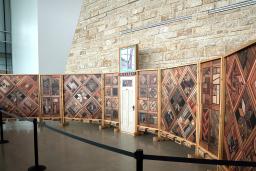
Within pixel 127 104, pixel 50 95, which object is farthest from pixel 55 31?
pixel 127 104

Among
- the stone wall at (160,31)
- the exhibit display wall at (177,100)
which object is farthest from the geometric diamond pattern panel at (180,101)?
the stone wall at (160,31)

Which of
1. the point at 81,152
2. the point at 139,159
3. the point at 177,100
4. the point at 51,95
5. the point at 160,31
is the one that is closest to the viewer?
the point at 139,159

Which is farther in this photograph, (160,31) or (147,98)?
(160,31)

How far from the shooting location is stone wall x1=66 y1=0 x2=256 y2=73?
19.7 ft

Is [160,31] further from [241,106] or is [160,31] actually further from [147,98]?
[241,106]

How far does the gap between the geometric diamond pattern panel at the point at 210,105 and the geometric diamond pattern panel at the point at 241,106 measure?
35 cm

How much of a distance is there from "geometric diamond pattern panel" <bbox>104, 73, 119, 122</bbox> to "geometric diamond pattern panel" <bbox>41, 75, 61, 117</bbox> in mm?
2147

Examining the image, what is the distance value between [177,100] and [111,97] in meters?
3.23

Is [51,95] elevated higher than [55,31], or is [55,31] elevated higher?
[55,31]

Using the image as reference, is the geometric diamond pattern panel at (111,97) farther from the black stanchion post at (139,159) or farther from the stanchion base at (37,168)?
the black stanchion post at (139,159)

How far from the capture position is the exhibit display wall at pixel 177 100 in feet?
10.3

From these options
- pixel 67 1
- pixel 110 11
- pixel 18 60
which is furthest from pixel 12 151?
pixel 18 60

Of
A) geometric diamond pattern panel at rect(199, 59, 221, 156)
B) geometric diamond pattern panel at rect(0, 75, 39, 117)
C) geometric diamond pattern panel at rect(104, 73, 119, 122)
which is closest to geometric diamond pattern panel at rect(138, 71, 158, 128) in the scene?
geometric diamond pattern panel at rect(104, 73, 119, 122)

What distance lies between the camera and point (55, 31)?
11773 mm
